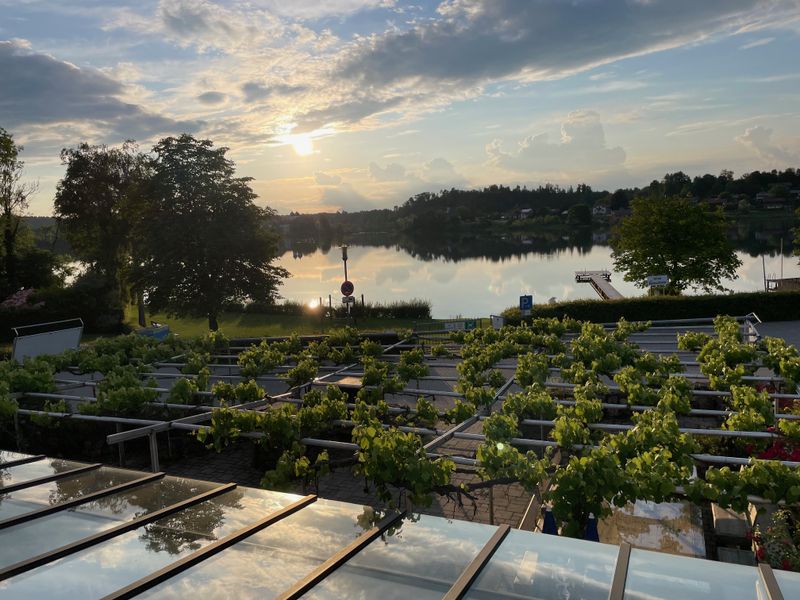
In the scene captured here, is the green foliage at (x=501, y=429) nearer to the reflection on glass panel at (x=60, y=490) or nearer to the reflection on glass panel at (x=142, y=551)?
the reflection on glass panel at (x=142, y=551)

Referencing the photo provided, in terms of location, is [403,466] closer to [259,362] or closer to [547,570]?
[547,570]

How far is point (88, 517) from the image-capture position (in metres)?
5.82

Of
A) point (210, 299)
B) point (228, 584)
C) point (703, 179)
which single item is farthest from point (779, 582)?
point (703, 179)

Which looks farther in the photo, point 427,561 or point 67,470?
point 67,470

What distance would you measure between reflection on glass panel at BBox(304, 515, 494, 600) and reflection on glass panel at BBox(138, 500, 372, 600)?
27 centimetres

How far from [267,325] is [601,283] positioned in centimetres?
2795

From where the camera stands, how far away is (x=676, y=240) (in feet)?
118

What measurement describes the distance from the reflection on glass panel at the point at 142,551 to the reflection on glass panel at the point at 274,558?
0.36 ft

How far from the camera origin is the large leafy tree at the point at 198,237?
1300 inches

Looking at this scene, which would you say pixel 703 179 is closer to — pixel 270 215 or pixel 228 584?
pixel 270 215

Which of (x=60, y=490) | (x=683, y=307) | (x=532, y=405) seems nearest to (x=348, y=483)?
(x=532, y=405)

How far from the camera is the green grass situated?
3553cm

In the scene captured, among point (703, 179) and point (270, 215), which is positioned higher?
point (703, 179)

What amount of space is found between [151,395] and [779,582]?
10.6 meters
